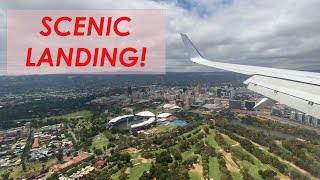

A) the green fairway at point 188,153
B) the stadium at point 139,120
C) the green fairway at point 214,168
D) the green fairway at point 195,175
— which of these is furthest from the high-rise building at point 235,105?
the green fairway at point 195,175

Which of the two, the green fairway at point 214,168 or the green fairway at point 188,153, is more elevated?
the green fairway at point 214,168

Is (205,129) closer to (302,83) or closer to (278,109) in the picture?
(278,109)

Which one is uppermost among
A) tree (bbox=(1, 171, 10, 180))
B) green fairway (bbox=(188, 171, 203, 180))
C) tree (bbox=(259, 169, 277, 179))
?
tree (bbox=(259, 169, 277, 179))

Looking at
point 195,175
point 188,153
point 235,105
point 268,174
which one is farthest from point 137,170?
point 235,105

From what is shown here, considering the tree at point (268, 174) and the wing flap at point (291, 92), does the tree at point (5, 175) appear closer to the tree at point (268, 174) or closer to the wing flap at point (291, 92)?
the tree at point (268, 174)

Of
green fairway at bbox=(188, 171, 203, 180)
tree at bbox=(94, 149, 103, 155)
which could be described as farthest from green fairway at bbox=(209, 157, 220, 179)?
tree at bbox=(94, 149, 103, 155)

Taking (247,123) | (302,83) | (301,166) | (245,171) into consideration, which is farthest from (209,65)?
(247,123)

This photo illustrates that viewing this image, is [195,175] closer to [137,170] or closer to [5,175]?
[137,170]

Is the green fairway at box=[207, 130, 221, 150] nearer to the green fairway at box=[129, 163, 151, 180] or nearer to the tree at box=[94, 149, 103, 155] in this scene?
the green fairway at box=[129, 163, 151, 180]
